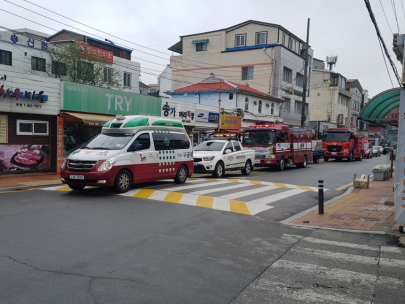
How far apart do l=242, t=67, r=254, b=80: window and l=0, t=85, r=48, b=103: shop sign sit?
1240 inches

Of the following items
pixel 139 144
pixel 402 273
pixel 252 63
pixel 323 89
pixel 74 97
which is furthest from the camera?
pixel 323 89

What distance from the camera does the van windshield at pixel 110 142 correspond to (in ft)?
39.2

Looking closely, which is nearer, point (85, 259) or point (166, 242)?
point (85, 259)

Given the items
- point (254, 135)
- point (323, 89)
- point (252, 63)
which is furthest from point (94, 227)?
point (323, 89)

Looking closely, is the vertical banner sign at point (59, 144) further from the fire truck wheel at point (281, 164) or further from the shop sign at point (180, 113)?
the fire truck wheel at point (281, 164)

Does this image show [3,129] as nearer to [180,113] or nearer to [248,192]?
[248,192]

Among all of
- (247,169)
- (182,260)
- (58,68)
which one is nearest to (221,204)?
(182,260)

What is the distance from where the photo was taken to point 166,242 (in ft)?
21.4

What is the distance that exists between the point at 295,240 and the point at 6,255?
4880mm

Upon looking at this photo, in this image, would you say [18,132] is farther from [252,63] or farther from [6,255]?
[252,63]

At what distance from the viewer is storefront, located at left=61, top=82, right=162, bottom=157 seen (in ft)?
58.0

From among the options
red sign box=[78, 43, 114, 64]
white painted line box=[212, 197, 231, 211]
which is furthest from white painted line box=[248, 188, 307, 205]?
red sign box=[78, 43, 114, 64]

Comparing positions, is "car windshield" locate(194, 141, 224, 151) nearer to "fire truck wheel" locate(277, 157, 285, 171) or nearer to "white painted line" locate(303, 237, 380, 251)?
"fire truck wheel" locate(277, 157, 285, 171)

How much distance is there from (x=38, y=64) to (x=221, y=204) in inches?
976
